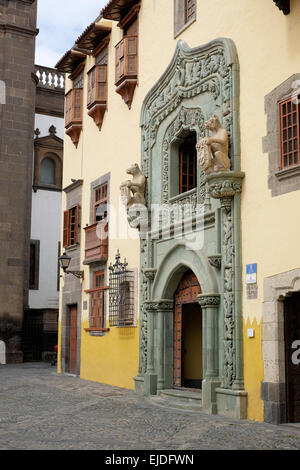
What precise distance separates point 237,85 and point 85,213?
329 inches

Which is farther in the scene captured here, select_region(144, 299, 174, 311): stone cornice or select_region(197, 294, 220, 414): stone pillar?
select_region(144, 299, 174, 311): stone cornice

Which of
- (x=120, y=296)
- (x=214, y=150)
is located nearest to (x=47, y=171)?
(x=120, y=296)

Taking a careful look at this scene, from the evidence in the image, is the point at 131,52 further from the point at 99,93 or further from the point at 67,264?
the point at 67,264

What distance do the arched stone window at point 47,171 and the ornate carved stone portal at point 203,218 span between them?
14.6 m

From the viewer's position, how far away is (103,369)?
1716 cm

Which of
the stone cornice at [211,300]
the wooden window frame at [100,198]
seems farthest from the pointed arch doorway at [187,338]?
the wooden window frame at [100,198]

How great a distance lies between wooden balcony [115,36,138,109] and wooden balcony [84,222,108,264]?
11.4ft

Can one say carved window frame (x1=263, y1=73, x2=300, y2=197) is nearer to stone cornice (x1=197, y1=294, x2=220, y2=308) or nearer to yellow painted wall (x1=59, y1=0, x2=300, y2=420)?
yellow painted wall (x1=59, y1=0, x2=300, y2=420)

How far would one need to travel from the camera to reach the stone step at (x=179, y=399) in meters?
12.2

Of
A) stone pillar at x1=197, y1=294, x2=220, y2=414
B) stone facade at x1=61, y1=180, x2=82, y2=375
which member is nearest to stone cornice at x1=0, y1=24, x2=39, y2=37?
stone facade at x1=61, y1=180, x2=82, y2=375

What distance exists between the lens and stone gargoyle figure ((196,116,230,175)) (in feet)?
38.5

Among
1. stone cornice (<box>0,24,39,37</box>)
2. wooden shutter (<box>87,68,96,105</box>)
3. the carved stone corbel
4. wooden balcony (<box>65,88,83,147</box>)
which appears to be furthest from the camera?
stone cornice (<box>0,24,39,37</box>)

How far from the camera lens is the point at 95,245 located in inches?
703
